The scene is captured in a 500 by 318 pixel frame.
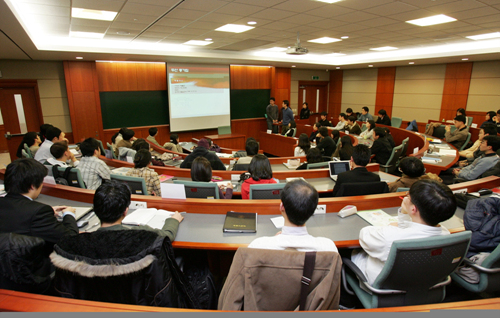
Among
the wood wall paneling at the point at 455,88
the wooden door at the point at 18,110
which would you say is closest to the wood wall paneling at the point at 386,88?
the wood wall paneling at the point at 455,88

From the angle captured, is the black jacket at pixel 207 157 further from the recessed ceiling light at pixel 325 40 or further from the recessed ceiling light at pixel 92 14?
the recessed ceiling light at pixel 325 40

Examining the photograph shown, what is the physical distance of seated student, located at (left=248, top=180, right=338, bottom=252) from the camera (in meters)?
1.42

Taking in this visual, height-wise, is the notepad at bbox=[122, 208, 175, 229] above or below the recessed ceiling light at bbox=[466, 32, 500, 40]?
below

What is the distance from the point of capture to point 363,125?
8898 mm

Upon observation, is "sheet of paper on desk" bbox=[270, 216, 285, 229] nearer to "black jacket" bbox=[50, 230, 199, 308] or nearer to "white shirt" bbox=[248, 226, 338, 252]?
"white shirt" bbox=[248, 226, 338, 252]

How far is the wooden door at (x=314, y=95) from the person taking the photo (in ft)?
42.3

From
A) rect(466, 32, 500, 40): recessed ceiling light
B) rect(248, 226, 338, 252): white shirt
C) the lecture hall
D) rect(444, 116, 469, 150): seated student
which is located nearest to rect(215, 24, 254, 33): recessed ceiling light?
the lecture hall

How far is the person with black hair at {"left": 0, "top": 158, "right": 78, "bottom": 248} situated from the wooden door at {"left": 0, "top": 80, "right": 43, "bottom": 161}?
7207 millimetres

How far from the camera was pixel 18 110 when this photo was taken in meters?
7.53

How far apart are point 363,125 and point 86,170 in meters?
7.97

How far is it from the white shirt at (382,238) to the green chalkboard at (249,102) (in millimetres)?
9166

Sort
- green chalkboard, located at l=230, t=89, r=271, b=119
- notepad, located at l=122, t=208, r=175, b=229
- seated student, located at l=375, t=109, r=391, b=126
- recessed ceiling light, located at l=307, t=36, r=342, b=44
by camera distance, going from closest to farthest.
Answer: notepad, located at l=122, t=208, r=175, b=229 < recessed ceiling light, located at l=307, t=36, r=342, b=44 < seated student, located at l=375, t=109, r=391, b=126 < green chalkboard, located at l=230, t=89, r=271, b=119

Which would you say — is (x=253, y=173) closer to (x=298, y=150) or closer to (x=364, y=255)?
(x=364, y=255)

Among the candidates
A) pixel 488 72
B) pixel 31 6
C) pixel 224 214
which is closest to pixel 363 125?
pixel 488 72
